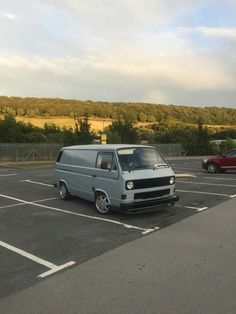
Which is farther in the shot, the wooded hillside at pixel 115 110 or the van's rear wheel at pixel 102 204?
the wooded hillside at pixel 115 110

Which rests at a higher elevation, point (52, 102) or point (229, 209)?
point (52, 102)

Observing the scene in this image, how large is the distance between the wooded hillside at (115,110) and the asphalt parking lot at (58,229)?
7555 centimetres

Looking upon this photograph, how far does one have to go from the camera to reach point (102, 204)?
10.3 m

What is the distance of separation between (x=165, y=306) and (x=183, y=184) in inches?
496

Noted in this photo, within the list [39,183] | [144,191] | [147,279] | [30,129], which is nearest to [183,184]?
[39,183]

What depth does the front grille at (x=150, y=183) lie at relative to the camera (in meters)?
9.75

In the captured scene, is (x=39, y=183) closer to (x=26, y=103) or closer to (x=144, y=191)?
(x=144, y=191)

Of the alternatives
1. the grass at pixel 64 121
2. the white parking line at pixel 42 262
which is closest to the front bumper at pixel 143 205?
the white parking line at pixel 42 262

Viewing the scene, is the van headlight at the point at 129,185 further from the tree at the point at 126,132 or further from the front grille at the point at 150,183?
the tree at the point at 126,132

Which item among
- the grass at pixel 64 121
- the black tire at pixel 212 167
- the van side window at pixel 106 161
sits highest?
the grass at pixel 64 121

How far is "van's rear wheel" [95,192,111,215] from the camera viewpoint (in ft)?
33.3

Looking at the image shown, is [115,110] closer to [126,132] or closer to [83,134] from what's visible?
[126,132]

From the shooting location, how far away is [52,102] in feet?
334

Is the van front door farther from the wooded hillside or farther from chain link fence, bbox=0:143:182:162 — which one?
the wooded hillside
